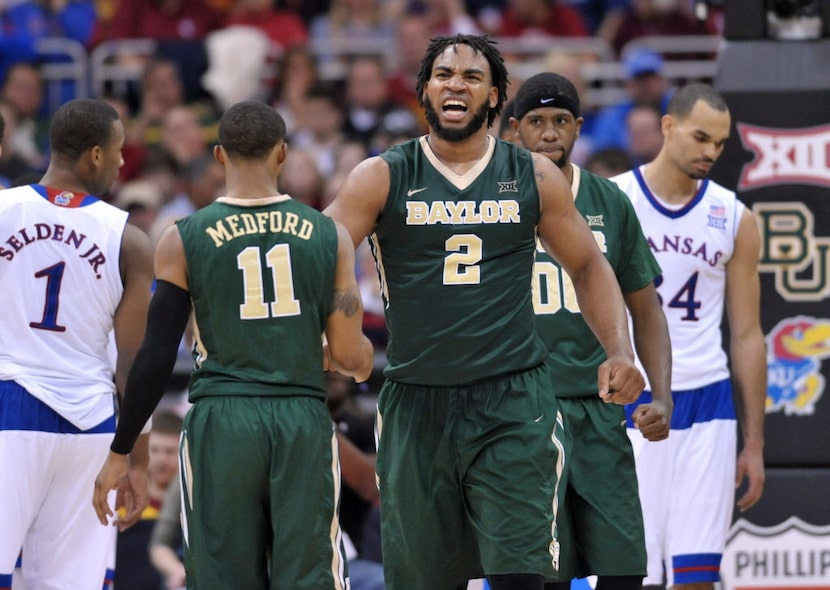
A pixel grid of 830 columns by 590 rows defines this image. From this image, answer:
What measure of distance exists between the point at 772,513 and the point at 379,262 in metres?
3.43

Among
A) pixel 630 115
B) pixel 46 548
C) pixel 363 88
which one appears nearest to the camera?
pixel 46 548

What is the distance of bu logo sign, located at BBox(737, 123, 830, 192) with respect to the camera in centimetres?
841

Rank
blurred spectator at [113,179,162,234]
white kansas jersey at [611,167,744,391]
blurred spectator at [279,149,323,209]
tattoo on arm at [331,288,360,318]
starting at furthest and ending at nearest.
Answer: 1. blurred spectator at [279,149,323,209]
2. blurred spectator at [113,179,162,234]
3. white kansas jersey at [611,167,744,391]
4. tattoo on arm at [331,288,360,318]

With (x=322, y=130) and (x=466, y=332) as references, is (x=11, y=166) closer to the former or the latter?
(x=322, y=130)

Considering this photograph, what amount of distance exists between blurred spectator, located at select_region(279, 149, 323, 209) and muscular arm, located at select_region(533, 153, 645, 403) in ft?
23.0

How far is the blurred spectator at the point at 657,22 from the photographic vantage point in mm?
14664

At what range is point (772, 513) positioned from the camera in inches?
333

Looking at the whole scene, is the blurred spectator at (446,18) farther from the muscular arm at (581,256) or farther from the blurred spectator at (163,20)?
the muscular arm at (581,256)

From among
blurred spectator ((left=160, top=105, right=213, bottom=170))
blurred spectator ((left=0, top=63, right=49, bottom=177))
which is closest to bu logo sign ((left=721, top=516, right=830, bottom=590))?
blurred spectator ((left=160, top=105, right=213, bottom=170))

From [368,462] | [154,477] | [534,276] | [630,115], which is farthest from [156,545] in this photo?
[630,115]

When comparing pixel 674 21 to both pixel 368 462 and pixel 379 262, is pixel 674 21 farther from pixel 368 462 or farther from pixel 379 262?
pixel 379 262

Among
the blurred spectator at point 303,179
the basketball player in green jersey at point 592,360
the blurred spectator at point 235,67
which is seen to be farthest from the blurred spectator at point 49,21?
the basketball player in green jersey at point 592,360

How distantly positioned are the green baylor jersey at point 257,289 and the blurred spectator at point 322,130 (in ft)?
26.3

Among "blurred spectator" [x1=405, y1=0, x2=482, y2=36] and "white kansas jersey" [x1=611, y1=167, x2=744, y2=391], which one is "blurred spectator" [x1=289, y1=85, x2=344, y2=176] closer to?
"blurred spectator" [x1=405, y1=0, x2=482, y2=36]
